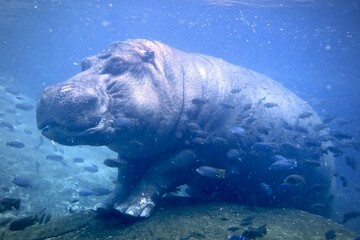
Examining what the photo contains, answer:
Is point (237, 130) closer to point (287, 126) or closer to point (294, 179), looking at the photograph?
point (287, 126)

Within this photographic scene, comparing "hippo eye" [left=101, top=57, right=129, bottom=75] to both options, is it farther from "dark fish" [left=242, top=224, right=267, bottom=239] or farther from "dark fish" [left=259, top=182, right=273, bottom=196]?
"dark fish" [left=259, top=182, right=273, bottom=196]

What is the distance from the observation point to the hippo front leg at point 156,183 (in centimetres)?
579

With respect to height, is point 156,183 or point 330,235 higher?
point 330,235

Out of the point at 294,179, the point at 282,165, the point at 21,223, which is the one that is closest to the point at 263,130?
the point at 282,165

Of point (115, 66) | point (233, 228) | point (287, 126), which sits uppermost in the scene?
point (115, 66)

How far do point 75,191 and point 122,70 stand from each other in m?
8.40

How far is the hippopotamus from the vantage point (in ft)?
17.8

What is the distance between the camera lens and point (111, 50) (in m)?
6.70

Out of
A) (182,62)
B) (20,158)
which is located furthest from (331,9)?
(20,158)

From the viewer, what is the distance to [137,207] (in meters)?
5.77

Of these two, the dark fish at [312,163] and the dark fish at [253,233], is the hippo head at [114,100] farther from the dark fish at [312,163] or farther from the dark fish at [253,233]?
the dark fish at [312,163]

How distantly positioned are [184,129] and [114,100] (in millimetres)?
1718

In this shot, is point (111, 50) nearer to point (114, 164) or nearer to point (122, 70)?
point (122, 70)

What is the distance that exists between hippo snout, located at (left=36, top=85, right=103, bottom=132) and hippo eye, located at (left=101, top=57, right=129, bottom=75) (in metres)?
1.01
